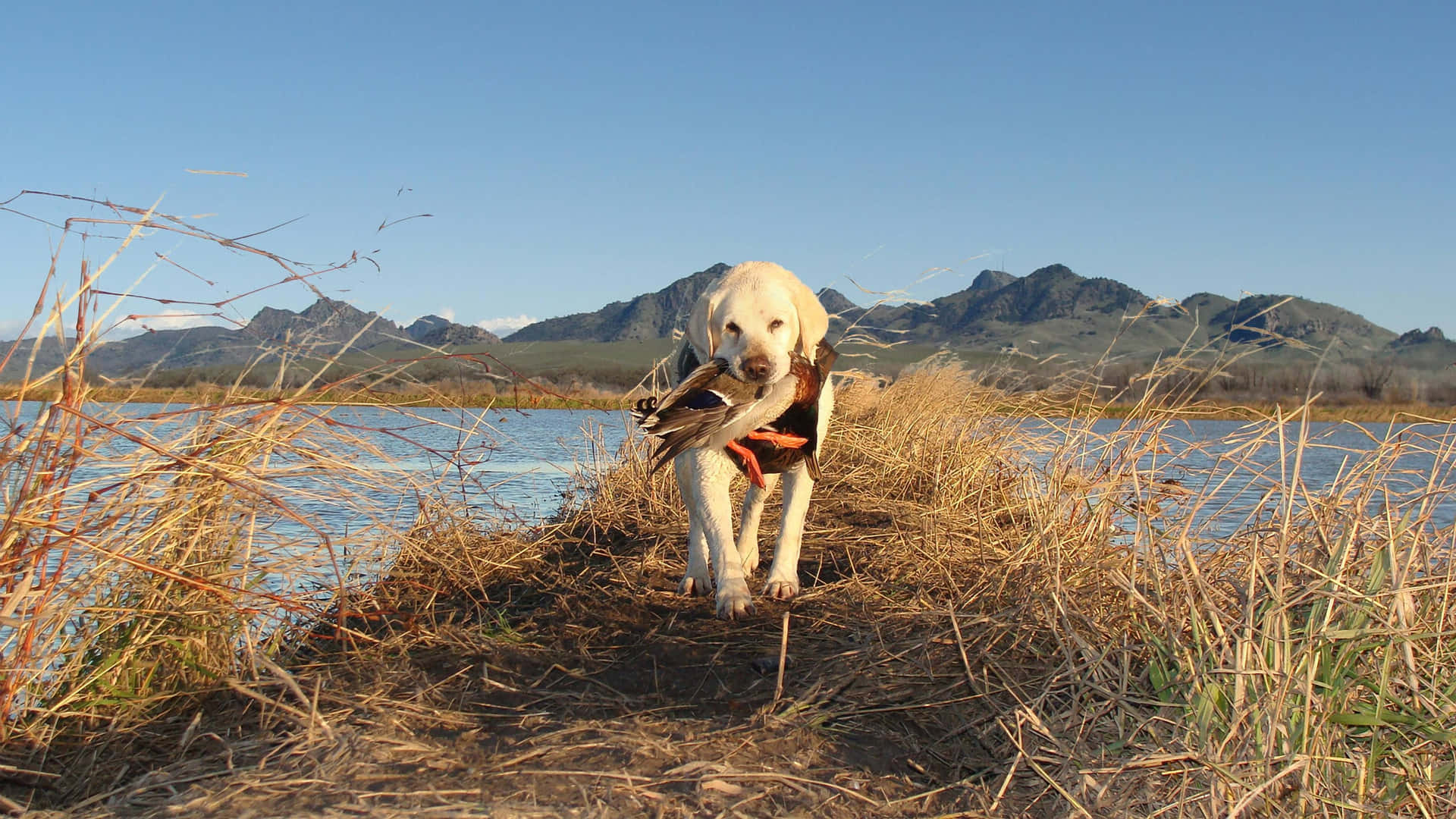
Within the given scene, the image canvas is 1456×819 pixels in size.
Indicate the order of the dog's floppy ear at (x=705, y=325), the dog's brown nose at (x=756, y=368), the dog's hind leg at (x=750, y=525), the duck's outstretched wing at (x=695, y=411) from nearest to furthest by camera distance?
the duck's outstretched wing at (x=695, y=411), the dog's brown nose at (x=756, y=368), the dog's floppy ear at (x=705, y=325), the dog's hind leg at (x=750, y=525)

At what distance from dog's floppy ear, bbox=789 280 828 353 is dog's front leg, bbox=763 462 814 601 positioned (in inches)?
20.1

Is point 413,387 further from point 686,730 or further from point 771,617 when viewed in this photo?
point 686,730

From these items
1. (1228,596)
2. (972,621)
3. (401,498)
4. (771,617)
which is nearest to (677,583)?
(771,617)

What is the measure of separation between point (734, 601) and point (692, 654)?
1.49 ft

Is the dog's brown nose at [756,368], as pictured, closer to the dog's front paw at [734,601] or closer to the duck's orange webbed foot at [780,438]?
the duck's orange webbed foot at [780,438]

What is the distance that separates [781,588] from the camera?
3.84 metres

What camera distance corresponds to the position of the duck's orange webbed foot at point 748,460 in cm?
381

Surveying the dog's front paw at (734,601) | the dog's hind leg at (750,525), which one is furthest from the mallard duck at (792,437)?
the dog's front paw at (734,601)

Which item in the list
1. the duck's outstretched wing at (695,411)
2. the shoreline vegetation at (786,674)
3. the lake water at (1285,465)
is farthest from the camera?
the duck's outstretched wing at (695,411)

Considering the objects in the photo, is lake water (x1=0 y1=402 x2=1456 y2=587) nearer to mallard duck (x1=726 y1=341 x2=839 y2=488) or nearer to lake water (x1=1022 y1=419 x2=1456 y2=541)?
lake water (x1=1022 y1=419 x2=1456 y2=541)

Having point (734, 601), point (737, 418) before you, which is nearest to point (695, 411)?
point (737, 418)

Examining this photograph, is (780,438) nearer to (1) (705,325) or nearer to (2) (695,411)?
(2) (695,411)

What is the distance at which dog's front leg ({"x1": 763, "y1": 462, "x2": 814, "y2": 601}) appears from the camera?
12.6 ft

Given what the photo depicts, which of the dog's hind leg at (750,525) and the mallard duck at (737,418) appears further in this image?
the dog's hind leg at (750,525)
